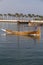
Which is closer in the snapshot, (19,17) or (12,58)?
(12,58)

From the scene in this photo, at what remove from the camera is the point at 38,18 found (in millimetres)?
184375

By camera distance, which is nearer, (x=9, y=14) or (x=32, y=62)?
(x=32, y=62)

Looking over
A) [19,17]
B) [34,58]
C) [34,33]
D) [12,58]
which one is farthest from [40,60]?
[19,17]

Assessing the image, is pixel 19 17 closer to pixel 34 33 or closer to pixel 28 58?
pixel 34 33

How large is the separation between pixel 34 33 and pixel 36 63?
95.2 ft

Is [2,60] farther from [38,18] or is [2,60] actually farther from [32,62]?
[38,18]

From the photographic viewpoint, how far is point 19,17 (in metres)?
180

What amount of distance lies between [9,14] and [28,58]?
546 feet

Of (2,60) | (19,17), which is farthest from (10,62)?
(19,17)

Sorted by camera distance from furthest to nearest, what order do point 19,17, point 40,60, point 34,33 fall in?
point 19,17
point 34,33
point 40,60

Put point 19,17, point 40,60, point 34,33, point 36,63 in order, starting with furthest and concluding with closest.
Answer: point 19,17 → point 34,33 → point 40,60 → point 36,63

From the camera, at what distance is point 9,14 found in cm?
18912

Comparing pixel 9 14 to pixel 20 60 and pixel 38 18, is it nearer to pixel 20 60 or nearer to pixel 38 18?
pixel 38 18

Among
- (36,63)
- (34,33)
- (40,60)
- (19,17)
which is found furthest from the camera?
(19,17)
